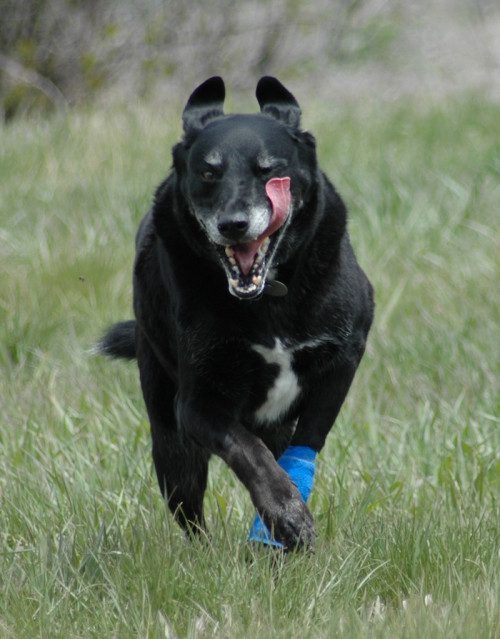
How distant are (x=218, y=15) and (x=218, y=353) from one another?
26.1 ft

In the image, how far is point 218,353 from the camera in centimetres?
320

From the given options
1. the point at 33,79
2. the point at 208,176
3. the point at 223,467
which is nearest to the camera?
the point at 208,176

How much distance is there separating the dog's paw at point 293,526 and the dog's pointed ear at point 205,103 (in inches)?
45.1

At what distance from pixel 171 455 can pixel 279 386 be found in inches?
20.0

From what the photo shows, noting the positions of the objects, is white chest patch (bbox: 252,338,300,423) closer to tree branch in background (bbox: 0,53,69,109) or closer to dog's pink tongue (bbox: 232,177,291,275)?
dog's pink tongue (bbox: 232,177,291,275)

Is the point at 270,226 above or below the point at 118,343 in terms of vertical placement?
above

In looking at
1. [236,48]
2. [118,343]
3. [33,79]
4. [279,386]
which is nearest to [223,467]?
[118,343]

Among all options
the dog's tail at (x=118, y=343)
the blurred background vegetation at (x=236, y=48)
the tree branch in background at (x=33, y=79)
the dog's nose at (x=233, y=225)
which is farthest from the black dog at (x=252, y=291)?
the tree branch in background at (x=33, y=79)

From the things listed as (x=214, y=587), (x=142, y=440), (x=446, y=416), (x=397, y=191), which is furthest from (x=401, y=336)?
(x=214, y=587)

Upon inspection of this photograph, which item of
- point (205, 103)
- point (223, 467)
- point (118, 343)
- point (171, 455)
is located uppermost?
point (205, 103)

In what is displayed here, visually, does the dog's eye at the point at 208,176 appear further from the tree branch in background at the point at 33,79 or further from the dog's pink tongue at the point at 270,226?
the tree branch in background at the point at 33,79

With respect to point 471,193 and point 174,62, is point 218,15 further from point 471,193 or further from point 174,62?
point 471,193

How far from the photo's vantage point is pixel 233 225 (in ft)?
9.80

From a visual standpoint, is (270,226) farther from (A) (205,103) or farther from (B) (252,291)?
(A) (205,103)
